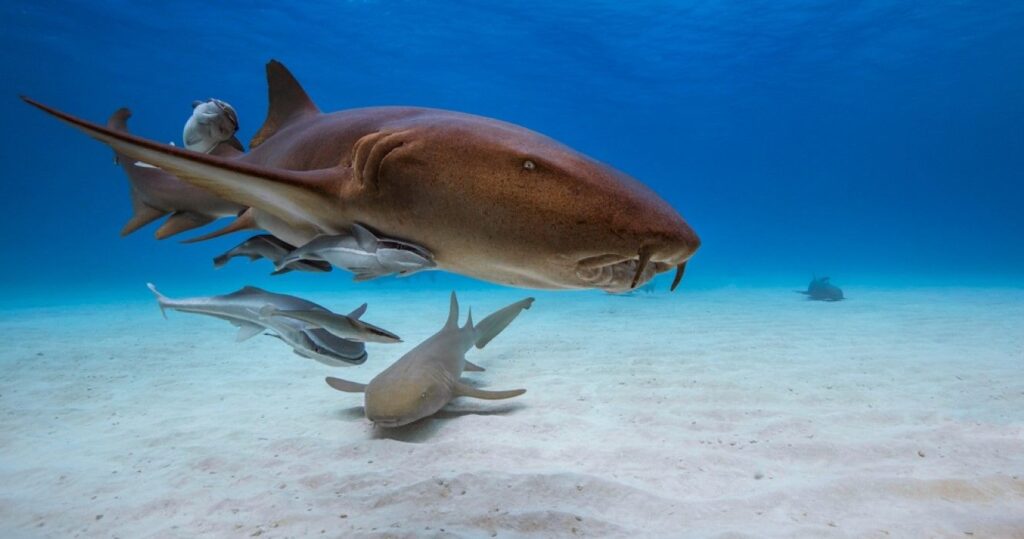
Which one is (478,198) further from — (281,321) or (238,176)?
(281,321)

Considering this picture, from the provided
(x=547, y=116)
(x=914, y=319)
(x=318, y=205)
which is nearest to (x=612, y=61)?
(x=547, y=116)

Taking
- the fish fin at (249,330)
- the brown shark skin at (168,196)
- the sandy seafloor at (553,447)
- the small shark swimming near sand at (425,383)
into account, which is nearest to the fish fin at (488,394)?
the small shark swimming near sand at (425,383)

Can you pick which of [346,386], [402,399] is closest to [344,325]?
[402,399]

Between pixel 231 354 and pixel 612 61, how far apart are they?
134ft

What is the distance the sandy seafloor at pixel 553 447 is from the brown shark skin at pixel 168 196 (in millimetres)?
1664

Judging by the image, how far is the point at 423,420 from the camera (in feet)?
14.5

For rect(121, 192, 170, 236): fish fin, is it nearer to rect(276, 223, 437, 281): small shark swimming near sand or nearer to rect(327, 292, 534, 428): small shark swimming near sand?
rect(276, 223, 437, 281): small shark swimming near sand

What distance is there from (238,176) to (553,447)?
3.13 m

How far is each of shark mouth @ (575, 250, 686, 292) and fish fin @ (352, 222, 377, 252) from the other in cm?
63

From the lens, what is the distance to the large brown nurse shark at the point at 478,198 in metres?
1.29

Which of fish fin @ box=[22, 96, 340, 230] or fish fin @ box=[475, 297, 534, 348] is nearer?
→ fish fin @ box=[22, 96, 340, 230]

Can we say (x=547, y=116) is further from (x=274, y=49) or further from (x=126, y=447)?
(x=126, y=447)

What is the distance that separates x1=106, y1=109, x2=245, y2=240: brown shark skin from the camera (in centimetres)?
236

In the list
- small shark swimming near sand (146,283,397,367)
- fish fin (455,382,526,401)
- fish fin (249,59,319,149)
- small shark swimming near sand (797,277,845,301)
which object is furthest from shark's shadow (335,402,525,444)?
small shark swimming near sand (797,277,845,301)
